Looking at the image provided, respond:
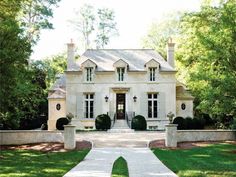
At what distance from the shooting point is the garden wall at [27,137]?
71.2 ft

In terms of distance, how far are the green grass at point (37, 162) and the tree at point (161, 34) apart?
3730cm

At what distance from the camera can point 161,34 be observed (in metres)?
54.4

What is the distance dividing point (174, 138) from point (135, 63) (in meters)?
16.9

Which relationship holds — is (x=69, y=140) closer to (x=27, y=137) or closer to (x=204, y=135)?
(x=27, y=137)

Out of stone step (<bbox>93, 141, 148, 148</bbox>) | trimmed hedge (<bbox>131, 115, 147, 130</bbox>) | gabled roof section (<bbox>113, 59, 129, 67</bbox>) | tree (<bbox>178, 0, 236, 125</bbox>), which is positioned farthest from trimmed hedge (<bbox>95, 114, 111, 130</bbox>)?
tree (<bbox>178, 0, 236, 125</bbox>)

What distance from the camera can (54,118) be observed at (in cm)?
3600

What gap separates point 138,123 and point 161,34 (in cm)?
2546

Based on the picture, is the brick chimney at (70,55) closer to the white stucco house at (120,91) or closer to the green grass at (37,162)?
the white stucco house at (120,91)

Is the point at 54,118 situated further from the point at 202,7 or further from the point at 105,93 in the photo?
the point at 202,7

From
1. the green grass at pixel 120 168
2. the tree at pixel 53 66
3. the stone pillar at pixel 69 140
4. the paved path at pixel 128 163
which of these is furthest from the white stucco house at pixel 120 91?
the tree at pixel 53 66

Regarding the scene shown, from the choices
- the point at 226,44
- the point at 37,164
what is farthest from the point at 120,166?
the point at 226,44

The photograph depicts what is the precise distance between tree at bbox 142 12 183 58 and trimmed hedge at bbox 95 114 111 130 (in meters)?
23.0

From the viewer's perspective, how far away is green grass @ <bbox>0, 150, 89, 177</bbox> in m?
11.9

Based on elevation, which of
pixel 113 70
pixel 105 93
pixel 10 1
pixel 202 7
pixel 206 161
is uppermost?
pixel 202 7
